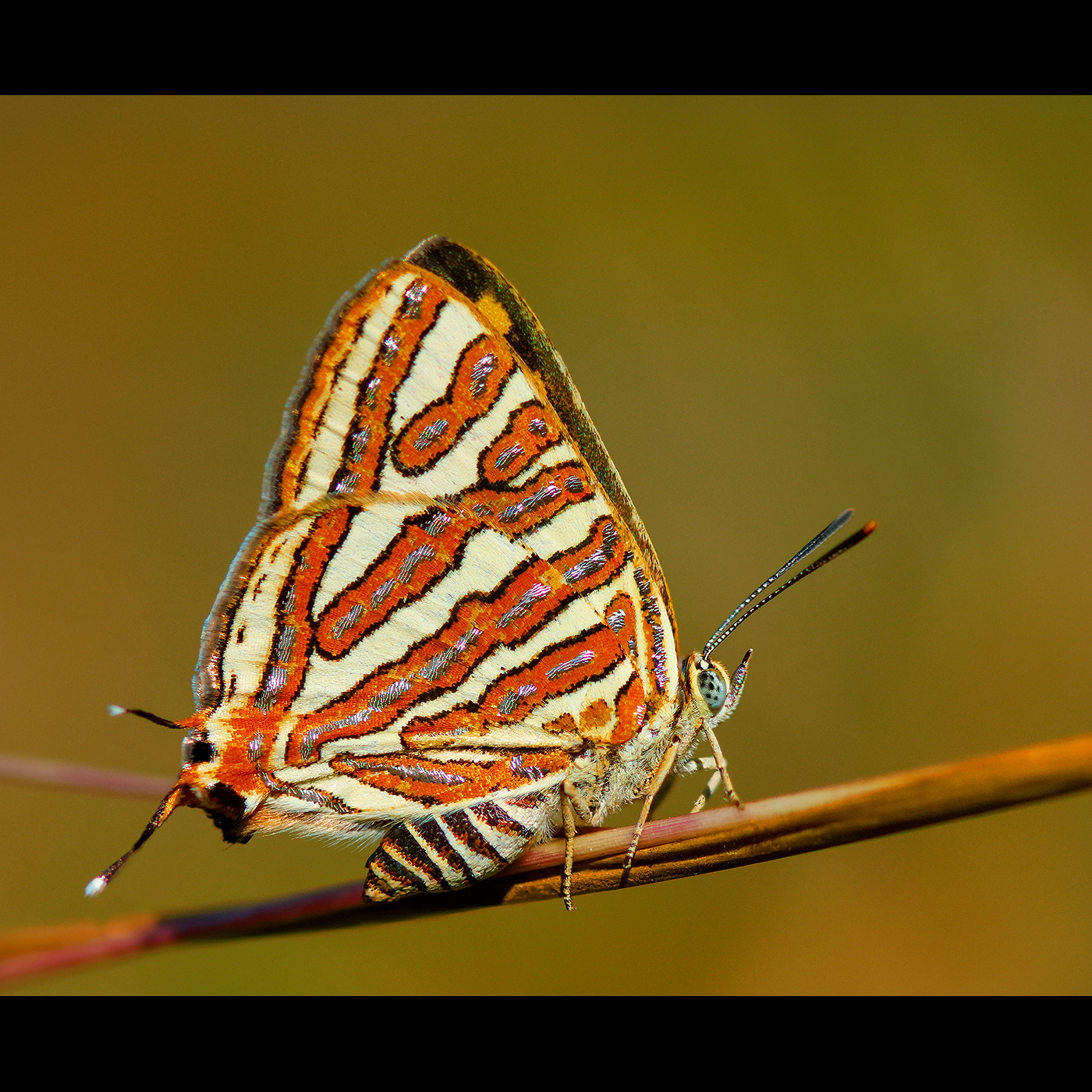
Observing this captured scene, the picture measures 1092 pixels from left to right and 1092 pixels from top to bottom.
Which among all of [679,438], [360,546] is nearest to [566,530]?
[360,546]

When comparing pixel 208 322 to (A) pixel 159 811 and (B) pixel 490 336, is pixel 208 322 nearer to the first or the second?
(B) pixel 490 336

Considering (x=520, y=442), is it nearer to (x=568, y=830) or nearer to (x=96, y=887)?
(x=568, y=830)

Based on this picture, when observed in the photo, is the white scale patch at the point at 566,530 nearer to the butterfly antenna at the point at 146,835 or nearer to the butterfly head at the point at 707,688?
the butterfly head at the point at 707,688

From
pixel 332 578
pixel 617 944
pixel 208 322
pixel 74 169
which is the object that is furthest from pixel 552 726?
pixel 74 169

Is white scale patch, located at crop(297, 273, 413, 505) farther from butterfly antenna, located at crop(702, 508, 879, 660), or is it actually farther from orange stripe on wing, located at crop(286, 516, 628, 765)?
butterfly antenna, located at crop(702, 508, 879, 660)

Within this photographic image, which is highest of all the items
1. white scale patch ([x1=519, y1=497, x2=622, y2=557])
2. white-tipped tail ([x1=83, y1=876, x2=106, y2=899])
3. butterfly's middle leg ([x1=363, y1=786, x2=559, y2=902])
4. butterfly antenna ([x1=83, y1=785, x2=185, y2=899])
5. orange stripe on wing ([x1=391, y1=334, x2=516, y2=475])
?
orange stripe on wing ([x1=391, y1=334, x2=516, y2=475])

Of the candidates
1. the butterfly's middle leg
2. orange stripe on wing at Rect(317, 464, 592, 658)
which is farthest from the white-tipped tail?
orange stripe on wing at Rect(317, 464, 592, 658)
